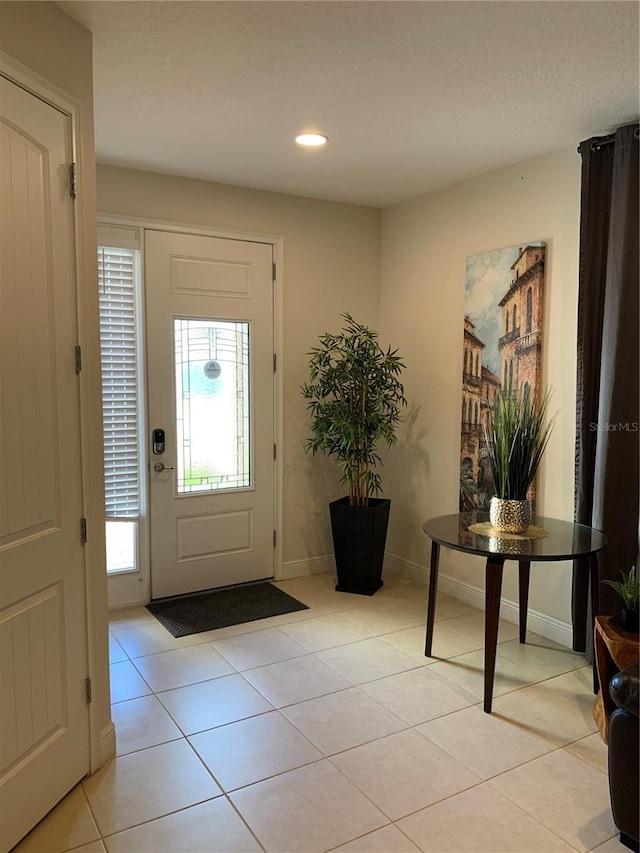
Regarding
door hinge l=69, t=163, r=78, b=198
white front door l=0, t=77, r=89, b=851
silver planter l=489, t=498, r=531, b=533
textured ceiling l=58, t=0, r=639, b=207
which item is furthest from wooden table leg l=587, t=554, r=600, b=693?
door hinge l=69, t=163, r=78, b=198

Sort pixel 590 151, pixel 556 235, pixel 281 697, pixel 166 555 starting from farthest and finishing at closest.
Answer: pixel 166 555 → pixel 556 235 → pixel 590 151 → pixel 281 697

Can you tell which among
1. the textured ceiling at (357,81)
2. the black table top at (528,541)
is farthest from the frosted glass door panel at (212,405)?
the black table top at (528,541)

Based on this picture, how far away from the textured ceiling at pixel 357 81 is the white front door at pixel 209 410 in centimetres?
63

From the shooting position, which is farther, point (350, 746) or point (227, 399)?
point (227, 399)

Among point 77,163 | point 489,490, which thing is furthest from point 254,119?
point 489,490

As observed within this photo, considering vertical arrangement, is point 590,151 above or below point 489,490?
above

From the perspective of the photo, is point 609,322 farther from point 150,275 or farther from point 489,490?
point 150,275

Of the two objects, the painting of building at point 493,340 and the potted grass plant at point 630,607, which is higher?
the painting of building at point 493,340

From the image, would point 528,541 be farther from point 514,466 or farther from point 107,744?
point 107,744

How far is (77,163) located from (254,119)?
1.07 metres

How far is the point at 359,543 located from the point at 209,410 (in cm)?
128

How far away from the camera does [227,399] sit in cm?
412

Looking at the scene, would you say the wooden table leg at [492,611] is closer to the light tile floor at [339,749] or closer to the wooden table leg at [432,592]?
the light tile floor at [339,749]

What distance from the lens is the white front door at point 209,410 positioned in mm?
3885
